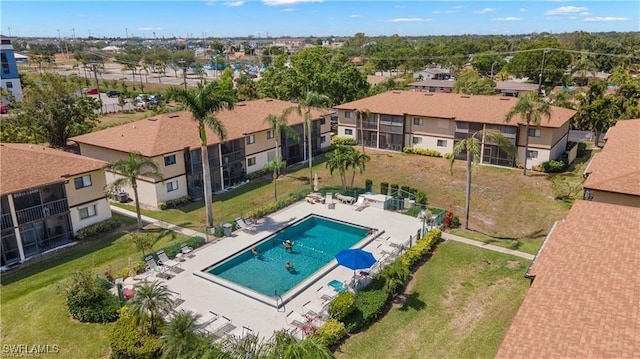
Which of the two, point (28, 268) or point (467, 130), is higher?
point (467, 130)

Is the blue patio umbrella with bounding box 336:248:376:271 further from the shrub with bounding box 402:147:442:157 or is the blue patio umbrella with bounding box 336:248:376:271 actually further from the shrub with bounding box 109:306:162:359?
the shrub with bounding box 402:147:442:157

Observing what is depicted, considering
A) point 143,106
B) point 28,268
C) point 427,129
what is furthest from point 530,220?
point 143,106

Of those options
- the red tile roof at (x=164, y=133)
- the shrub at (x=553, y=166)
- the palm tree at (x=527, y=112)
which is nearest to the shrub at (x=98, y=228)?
the red tile roof at (x=164, y=133)

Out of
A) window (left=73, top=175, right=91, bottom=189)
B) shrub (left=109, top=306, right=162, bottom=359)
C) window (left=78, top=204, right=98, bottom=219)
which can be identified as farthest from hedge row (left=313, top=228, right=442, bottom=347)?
window (left=73, top=175, right=91, bottom=189)

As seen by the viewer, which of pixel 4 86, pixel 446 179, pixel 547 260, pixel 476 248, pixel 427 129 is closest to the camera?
pixel 547 260

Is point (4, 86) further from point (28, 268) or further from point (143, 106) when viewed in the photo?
point (28, 268)

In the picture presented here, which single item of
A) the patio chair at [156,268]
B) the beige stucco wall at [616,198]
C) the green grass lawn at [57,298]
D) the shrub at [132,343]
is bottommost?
the green grass lawn at [57,298]

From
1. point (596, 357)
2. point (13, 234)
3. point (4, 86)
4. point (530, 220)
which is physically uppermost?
point (4, 86)

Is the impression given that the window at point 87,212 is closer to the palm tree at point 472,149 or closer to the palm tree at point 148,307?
the palm tree at point 148,307
